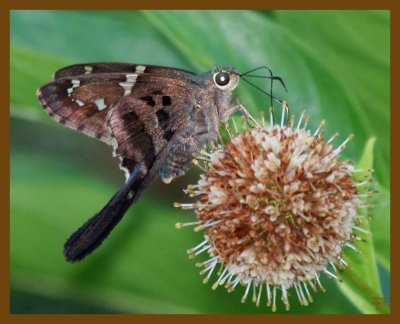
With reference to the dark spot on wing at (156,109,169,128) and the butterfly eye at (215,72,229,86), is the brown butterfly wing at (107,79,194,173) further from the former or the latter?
the butterfly eye at (215,72,229,86)

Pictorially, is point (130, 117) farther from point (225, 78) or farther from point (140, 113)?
point (225, 78)

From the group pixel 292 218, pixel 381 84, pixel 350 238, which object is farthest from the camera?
pixel 381 84

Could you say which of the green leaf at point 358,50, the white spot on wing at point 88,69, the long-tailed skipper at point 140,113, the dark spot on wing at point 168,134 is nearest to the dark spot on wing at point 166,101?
the long-tailed skipper at point 140,113

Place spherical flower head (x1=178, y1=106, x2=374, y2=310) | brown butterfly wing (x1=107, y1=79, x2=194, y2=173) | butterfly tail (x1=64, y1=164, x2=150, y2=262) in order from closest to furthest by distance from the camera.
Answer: spherical flower head (x1=178, y1=106, x2=374, y2=310) → butterfly tail (x1=64, y1=164, x2=150, y2=262) → brown butterfly wing (x1=107, y1=79, x2=194, y2=173)

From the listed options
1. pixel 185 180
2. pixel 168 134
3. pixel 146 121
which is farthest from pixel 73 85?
pixel 185 180

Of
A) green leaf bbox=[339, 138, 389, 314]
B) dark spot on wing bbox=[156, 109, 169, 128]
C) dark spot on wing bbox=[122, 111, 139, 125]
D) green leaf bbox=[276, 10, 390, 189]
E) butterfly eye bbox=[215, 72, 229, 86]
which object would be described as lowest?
green leaf bbox=[339, 138, 389, 314]

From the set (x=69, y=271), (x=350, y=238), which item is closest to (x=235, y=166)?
(x=350, y=238)

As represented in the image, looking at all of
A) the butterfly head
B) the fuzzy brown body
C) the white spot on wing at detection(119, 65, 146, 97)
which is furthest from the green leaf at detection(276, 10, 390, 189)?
the white spot on wing at detection(119, 65, 146, 97)

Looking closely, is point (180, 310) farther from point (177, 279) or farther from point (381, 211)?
point (381, 211)
